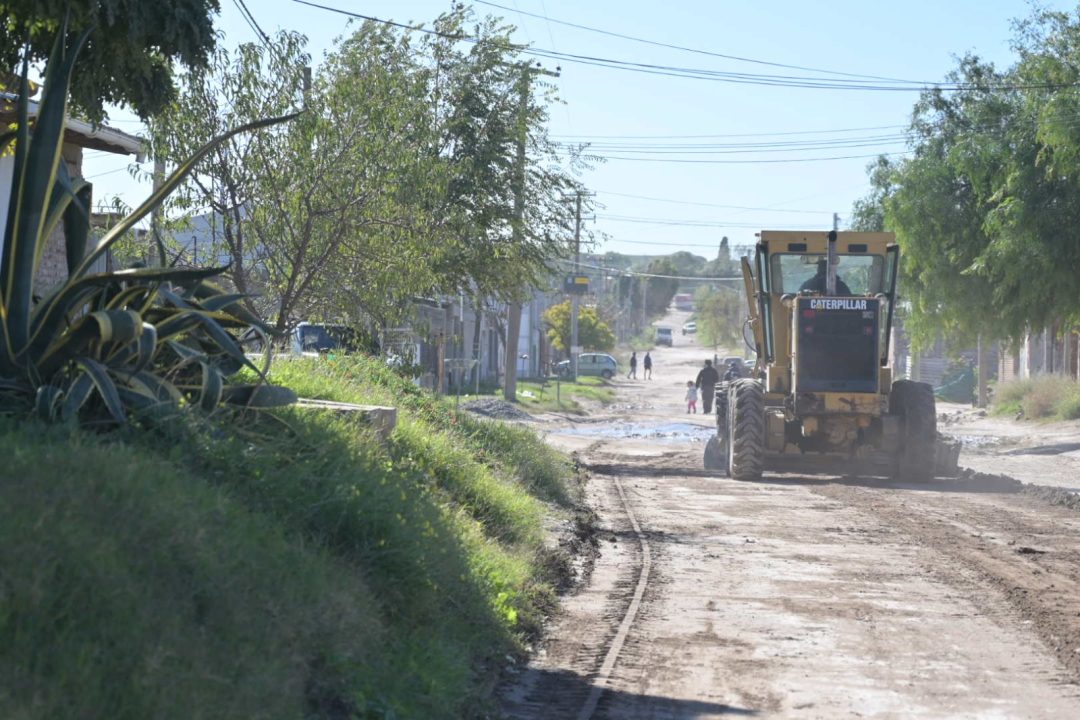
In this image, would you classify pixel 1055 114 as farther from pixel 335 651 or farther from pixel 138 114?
pixel 335 651

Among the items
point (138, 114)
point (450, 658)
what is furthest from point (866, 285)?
point (450, 658)

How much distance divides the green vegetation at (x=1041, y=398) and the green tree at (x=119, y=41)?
28271 mm

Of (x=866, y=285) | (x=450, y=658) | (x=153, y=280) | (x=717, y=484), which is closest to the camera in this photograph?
(x=450, y=658)

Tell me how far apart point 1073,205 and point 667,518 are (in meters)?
16.6

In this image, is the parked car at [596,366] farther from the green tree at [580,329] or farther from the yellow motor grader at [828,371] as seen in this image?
the yellow motor grader at [828,371]

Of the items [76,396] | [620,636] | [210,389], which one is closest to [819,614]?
[620,636]

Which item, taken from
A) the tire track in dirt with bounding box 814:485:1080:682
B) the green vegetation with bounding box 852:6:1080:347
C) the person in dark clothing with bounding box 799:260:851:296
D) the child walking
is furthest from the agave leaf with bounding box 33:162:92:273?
the child walking

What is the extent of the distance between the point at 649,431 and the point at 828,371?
14864 mm

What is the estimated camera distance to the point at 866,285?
20.9 m

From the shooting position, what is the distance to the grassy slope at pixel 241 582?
4.79 metres

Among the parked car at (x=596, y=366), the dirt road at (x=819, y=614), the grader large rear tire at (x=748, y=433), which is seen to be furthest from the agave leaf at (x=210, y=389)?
the parked car at (x=596, y=366)

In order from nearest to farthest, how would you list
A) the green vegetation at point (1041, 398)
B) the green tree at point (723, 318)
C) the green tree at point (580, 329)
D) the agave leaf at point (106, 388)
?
the agave leaf at point (106, 388) → the green vegetation at point (1041, 398) → the green tree at point (580, 329) → the green tree at point (723, 318)

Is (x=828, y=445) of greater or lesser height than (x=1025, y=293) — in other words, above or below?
below

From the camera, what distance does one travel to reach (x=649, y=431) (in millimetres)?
34188
